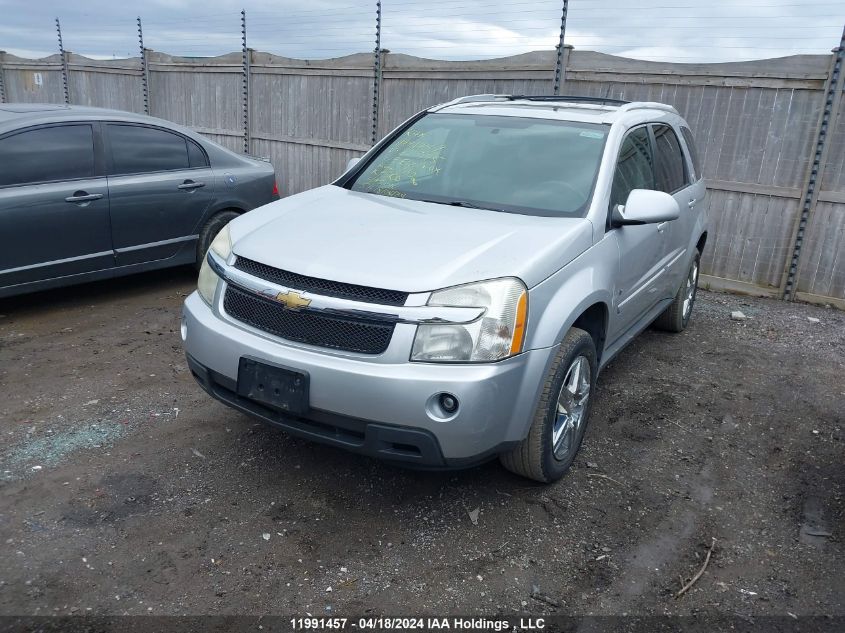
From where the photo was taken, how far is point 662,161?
16.3 feet

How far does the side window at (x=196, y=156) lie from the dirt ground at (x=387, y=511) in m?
2.34

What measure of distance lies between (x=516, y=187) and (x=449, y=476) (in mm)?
1627

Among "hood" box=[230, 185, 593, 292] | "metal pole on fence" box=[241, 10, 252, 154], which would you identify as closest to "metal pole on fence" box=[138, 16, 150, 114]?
"metal pole on fence" box=[241, 10, 252, 154]

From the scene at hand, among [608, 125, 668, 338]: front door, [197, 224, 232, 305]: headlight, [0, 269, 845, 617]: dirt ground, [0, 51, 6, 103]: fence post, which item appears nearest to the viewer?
[0, 269, 845, 617]: dirt ground

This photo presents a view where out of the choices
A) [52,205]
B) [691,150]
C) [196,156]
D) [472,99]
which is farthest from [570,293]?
[196,156]

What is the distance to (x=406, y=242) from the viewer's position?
3.31 meters

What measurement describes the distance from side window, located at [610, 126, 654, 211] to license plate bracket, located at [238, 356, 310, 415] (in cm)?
197

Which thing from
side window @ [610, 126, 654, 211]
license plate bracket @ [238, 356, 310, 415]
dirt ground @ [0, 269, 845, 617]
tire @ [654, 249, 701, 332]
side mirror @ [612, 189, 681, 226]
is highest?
side window @ [610, 126, 654, 211]

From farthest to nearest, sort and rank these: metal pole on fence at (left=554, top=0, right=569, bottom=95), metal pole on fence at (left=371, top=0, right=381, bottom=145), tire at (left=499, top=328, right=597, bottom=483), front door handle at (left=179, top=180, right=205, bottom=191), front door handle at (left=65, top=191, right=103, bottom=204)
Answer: metal pole on fence at (left=371, top=0, right=381, bottom=145)
metal pole on fence at (left=554, top=0, right=569, bottom=95)
front door handle at (left=179, top=180, right=205, bottom=191)
front door handle at (left=65, top=191, right=103, bottom=204)
tire at (left=499, top=328, right=597, bottom=483)

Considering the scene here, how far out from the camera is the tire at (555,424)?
3.28 m

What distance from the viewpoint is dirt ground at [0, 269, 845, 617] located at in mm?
2871

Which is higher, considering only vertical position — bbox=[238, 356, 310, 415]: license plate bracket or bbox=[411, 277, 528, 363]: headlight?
bbox=[411, 277, 528, 363]: headlight

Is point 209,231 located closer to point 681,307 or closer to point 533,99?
point 533,99

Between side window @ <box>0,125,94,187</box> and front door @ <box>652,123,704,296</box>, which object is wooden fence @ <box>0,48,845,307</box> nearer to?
front door @ <box>652,123,704,296</box>
